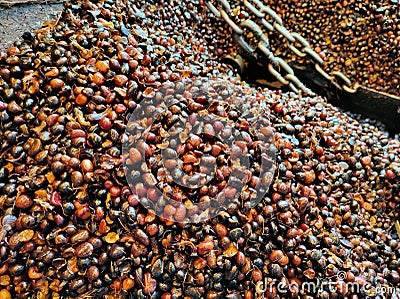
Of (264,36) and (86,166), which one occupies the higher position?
(264,36)

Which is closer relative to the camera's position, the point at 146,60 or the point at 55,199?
the point at 55,199

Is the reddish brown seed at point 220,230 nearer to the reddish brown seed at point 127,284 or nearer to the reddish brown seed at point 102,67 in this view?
the reddish brown seed at point 127,284

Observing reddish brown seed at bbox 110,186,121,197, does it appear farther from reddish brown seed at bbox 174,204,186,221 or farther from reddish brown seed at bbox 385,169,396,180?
reddish brown seed at bbox 385,169,396,180

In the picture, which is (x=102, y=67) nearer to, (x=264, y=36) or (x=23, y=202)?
(x=23, y=202)

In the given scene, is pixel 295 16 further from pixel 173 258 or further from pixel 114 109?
pixel 173 258

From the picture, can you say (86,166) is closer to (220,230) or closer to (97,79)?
(97,79)

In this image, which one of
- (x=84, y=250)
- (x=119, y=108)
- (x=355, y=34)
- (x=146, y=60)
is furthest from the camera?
(x=355, y=34)

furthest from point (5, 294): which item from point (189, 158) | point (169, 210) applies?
point (189, 158)

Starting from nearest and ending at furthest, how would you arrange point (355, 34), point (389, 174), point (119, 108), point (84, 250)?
point (84, 250) < point (119, 108) < point (389, 174) < point (355, 34)

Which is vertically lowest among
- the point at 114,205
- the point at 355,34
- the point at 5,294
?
the point at 5,294

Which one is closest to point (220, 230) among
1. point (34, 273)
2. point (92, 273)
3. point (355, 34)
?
point (92, 273)

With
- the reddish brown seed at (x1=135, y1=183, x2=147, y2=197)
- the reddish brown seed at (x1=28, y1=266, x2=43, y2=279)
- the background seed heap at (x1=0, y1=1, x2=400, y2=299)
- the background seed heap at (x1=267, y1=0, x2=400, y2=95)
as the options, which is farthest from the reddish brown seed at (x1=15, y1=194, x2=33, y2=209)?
the background seed heap at (x1=267, y1=0, x2=400, y2=95)
